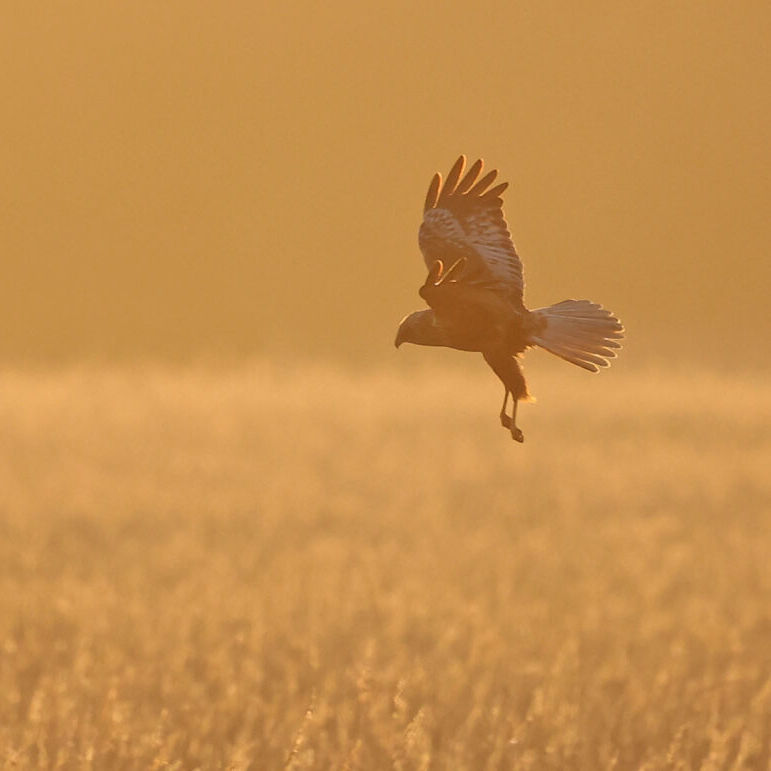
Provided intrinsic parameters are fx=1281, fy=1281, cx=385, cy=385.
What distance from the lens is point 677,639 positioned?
904 cm

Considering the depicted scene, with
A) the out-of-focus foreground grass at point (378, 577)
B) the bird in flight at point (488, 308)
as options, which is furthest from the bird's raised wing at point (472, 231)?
the out-of-focus foreground grass at point (378, 577)

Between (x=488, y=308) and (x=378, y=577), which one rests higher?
(x=488, y=308)

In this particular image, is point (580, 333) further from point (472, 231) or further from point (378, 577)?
point (378, 577)

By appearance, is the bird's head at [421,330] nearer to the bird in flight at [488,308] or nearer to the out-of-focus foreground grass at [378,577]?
the bird in flight at [488,308]

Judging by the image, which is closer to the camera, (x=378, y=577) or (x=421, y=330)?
(x=421, y=330)

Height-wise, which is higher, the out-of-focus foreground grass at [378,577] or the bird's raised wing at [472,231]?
the bird's raised wing at [472,231]

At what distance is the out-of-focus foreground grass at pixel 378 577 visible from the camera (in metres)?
6.57

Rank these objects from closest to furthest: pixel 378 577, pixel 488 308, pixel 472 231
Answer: pixel 488 308 < pixel 472 231 < pixel 378 577

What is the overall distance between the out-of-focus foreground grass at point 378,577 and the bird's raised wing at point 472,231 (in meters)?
3.59

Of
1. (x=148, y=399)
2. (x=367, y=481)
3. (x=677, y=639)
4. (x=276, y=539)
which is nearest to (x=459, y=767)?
(x=677, y=639)

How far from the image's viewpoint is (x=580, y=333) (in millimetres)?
903

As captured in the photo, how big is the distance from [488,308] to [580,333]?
10 centimetres

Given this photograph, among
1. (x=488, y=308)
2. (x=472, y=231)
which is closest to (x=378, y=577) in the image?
(x=472, y=231)

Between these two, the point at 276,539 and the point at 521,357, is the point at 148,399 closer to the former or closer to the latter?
the point at 276,539
